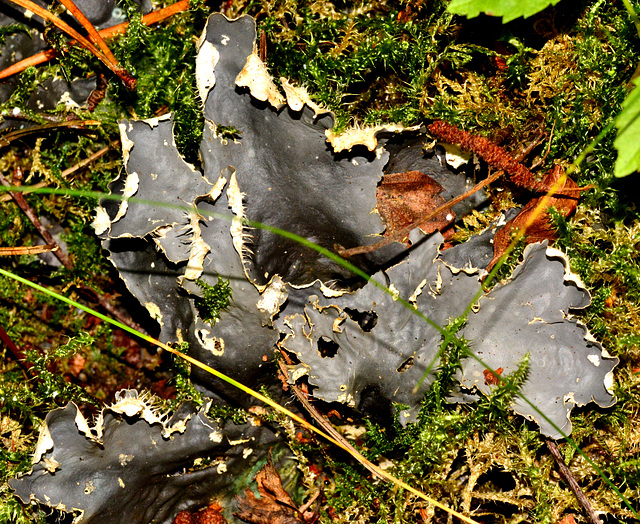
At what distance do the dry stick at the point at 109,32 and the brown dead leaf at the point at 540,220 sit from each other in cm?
180

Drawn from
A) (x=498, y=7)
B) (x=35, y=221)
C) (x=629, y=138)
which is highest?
(x=498, y=7)

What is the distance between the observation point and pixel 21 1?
8.05 feet

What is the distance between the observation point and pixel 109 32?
2529 mm

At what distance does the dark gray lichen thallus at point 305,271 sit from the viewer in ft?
6.79

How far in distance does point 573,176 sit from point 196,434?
1948 mm

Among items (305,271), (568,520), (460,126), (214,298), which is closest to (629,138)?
(460,126)

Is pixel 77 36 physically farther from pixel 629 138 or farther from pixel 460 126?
pixel 629 138

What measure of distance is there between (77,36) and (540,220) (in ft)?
7.36

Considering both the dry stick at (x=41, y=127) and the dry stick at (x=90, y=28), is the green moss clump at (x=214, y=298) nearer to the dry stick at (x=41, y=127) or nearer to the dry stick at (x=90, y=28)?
the dry stick at (x=41, y=127)

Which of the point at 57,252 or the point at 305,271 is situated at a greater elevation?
the point at 305,271

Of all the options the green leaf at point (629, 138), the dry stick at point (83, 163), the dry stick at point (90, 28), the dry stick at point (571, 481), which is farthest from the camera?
the dry stick at point (83, 163)

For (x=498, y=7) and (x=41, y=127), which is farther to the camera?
(x=41, y=127)

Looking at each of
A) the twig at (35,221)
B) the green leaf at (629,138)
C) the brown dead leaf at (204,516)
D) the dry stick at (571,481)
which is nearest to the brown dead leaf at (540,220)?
the green leaf at (629,138)

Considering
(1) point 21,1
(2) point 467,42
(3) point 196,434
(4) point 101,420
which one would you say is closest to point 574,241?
(2) point 467,42
